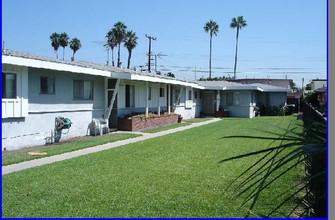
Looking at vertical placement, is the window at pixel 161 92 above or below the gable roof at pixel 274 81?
below

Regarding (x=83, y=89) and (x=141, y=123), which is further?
(x=141, y=123)

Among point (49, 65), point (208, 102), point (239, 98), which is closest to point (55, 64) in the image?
point (49, 65)

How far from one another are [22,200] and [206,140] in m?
9.43

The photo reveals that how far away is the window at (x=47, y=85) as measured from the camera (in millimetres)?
13598

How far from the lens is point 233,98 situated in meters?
33.9

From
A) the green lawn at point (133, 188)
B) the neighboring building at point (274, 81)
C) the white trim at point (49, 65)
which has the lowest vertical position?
the green lawn at point (133, 188)

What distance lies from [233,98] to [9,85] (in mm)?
24029

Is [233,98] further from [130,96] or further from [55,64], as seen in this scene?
[55,64]

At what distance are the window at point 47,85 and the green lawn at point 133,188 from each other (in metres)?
3.92

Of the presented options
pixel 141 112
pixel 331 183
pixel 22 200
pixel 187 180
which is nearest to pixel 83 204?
pixel 22 200

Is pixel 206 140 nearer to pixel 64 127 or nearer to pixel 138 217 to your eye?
pixel 64 127

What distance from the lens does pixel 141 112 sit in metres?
21.4

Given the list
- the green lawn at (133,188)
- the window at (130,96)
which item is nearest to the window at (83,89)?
the window at (130,96)

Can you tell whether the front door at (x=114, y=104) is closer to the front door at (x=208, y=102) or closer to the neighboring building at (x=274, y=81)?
the front door at (x=208, y=102)
